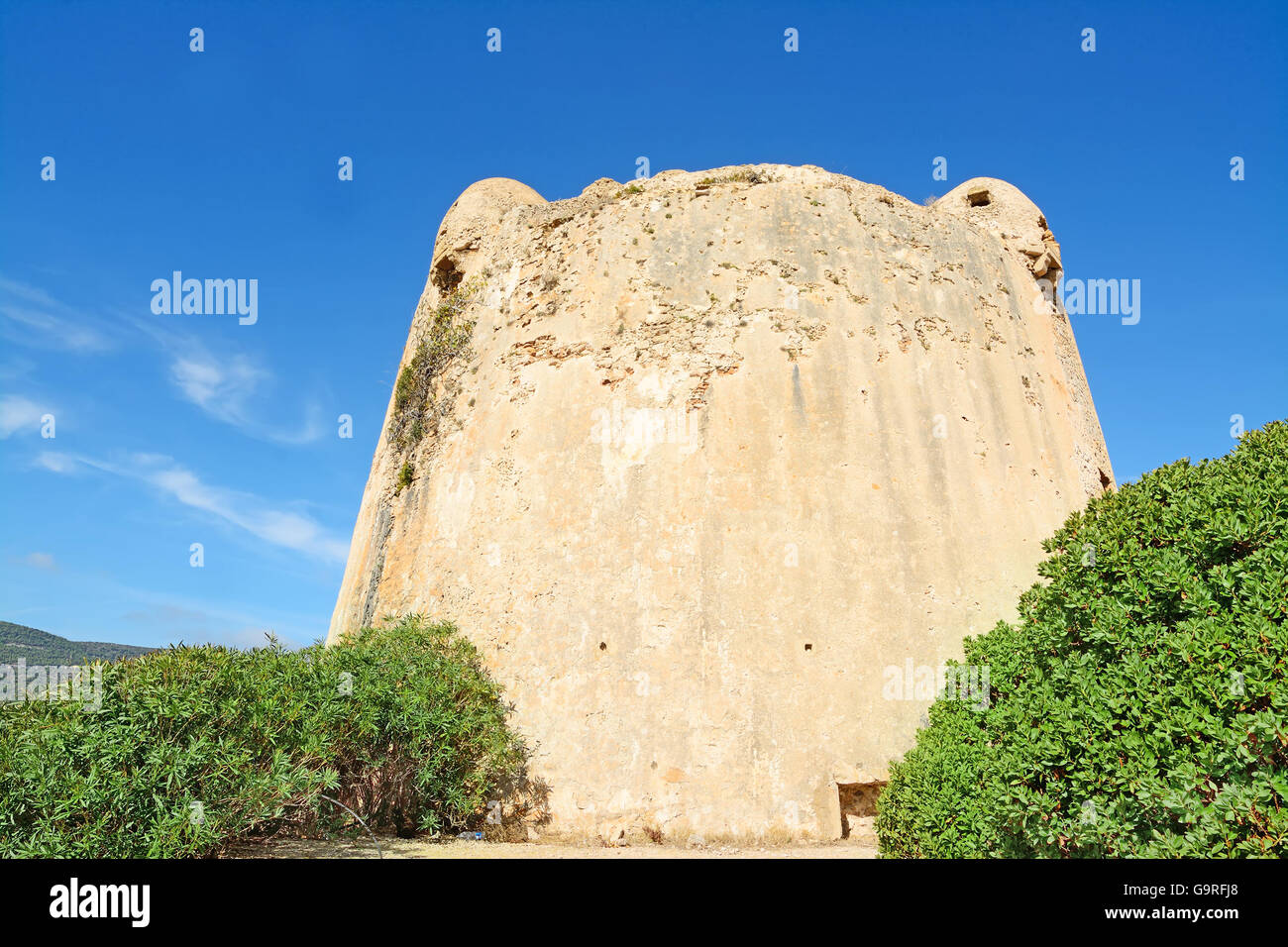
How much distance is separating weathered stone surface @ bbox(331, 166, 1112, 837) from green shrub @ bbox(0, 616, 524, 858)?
79 cm

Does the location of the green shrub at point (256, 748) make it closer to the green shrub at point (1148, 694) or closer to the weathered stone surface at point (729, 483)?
the weathered stone surface at point (729, 483)

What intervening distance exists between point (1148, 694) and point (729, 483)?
220 inches

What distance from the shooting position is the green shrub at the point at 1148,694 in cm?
458

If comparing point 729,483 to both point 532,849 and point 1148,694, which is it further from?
point 1148,694

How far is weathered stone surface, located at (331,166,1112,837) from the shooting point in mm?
9289

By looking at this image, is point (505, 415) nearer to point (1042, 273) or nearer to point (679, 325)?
point (679, 325)

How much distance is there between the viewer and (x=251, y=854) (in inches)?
289

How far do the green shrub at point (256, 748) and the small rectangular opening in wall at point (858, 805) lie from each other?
3.67 meters

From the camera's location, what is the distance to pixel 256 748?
753cm

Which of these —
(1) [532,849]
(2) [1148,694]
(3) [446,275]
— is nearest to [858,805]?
(1) [532,849]

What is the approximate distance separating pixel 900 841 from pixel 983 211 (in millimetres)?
10571

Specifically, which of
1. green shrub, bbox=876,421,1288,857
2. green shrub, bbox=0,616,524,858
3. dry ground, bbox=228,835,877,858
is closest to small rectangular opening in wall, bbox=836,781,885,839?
dry ground, bbox=228,835,877,858

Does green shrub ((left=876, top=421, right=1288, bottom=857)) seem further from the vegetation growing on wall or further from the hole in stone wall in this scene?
the hole in stone wall
